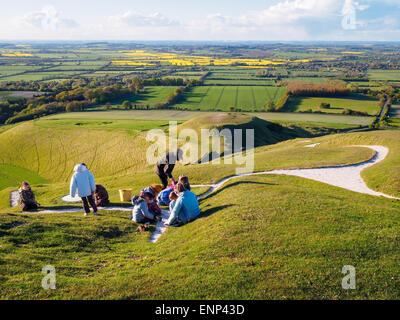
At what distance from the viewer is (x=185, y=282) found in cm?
1080

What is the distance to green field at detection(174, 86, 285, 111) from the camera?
Result: 131 metres

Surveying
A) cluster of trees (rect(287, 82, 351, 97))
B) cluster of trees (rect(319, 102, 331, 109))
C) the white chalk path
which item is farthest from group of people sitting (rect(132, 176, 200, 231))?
cluster of trees (rect(287, 82, 351, 97))

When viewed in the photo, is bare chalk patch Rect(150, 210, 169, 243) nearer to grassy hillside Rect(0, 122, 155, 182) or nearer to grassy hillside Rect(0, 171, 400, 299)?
grassy hillside Rect(0, 171, 400, 299)

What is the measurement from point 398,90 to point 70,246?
18126cm

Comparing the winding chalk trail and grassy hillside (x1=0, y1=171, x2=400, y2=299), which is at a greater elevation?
grassy hillside (x1=0, y1=171, x2=400, y2=299)

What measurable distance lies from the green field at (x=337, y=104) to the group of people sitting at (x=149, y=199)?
113 meters

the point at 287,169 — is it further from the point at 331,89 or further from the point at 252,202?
the point at 331,89

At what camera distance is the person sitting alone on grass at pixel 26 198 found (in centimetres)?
2322
